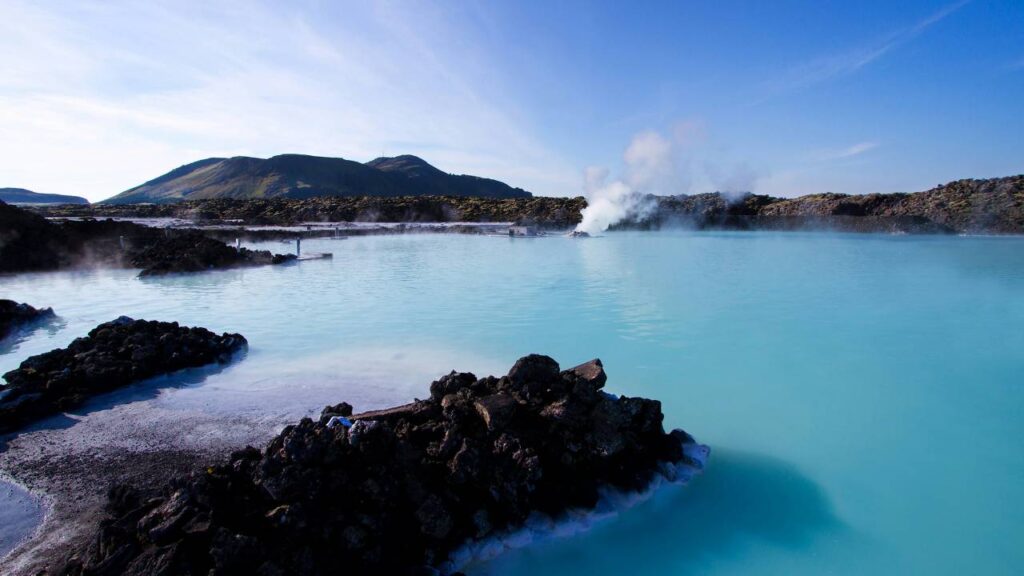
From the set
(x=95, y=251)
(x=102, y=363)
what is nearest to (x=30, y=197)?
(x=95, y=251)

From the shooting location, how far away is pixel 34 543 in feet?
11.1

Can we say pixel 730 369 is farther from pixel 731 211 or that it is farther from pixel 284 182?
pixel 284 182

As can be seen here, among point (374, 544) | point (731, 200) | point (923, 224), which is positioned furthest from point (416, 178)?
point (374, 544)

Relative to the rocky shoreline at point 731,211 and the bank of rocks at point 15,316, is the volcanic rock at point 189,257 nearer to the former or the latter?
the bank of rocks at point 15,316

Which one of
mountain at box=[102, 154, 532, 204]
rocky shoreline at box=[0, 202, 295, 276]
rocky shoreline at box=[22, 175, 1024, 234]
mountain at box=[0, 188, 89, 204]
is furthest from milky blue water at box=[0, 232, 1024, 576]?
mountain at box=[0, 188, 89, 204]

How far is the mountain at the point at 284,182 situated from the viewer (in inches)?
4119

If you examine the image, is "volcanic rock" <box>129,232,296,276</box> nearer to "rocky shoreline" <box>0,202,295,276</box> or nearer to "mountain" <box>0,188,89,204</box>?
"rocky shoreline" <box>0,202,295,276</box>

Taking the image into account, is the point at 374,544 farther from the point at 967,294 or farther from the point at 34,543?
the point at 967,294

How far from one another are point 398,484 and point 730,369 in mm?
5701

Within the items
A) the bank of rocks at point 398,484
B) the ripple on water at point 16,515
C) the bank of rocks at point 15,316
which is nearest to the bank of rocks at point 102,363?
the ripple on water at point 16,515

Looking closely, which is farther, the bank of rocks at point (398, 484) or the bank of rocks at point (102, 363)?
the bank of rocks at point (102, 363)

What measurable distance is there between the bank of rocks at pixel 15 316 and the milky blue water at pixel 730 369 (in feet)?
1.67

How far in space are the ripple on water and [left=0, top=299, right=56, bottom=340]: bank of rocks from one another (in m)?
7.28

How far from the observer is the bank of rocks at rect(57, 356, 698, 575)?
3.02 m
